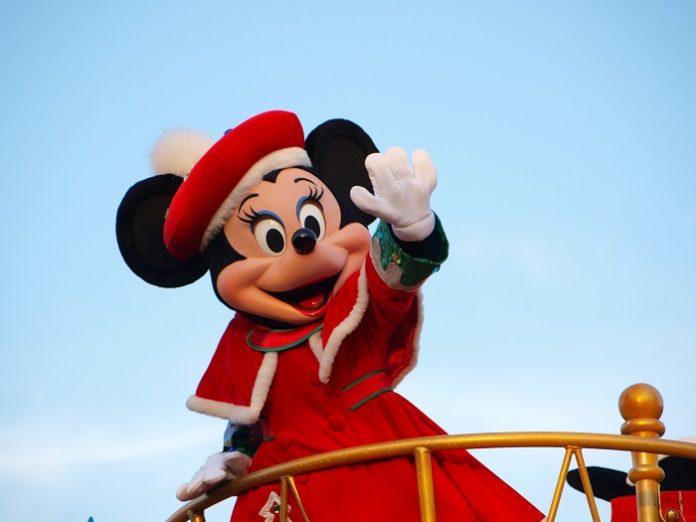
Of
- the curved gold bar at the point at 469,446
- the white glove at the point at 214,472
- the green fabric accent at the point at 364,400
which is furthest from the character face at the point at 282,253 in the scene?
the curved gold bar at the point at 469,446

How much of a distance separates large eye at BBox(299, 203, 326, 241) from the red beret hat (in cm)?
17

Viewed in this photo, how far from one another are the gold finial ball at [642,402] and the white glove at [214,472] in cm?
117

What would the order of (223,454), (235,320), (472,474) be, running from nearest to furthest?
(472,474)
(223,454)
(235,320)

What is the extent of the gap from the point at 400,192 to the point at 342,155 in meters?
0.92

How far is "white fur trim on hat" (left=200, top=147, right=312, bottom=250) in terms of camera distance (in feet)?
12.2

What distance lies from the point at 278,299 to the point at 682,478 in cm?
143

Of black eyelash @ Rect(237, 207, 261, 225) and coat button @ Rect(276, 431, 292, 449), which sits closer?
coat button @ Rect(276, 431, 292, 449)

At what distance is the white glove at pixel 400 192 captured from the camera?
314 centimetres

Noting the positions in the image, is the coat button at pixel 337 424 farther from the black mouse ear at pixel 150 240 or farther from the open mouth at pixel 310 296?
the black mouse ear at pixel 150 240

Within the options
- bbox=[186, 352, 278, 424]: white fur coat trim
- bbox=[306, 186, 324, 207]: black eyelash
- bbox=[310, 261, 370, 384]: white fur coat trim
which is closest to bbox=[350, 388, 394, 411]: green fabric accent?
bbox=[310, 261, 370, 384]: white fur coat trim

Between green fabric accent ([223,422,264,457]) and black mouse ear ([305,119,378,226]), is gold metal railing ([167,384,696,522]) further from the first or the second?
black mouse ear ([305,119,378,226])

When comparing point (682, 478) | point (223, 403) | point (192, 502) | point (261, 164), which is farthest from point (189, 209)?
point (682, 478)

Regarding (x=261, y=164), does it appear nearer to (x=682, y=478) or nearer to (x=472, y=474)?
(x=472, y=474)

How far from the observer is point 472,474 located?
337 centimetres
